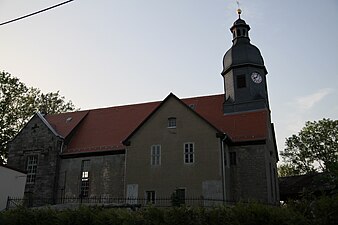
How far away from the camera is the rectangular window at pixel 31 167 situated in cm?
2919

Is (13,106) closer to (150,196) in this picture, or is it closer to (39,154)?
(39,154)

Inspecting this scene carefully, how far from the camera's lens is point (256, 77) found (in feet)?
91.8

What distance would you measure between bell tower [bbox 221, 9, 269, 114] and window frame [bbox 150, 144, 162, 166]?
261 inches

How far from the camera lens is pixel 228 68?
28562 millimetres

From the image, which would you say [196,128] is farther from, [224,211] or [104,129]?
[224,211]

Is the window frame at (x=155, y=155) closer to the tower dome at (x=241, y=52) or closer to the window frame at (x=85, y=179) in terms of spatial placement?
the window frame at (x=85, y=179)

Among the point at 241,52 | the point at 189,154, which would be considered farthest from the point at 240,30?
the point at 189,154

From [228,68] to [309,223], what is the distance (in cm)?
1961

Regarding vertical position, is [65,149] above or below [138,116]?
below

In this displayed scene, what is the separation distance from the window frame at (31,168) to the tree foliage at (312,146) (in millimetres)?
27552

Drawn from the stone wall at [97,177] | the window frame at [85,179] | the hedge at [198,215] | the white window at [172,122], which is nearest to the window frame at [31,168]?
the stone wall at [97,177]

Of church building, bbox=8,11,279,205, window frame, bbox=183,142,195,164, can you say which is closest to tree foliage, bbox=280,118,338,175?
church building, bbox=8,11,279,205

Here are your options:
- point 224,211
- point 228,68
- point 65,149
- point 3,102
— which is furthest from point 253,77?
point 3,102

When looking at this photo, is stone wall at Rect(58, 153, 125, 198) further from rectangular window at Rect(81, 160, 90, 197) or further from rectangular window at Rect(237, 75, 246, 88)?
rectangular window at Rect(237, 75, 246, 88)
